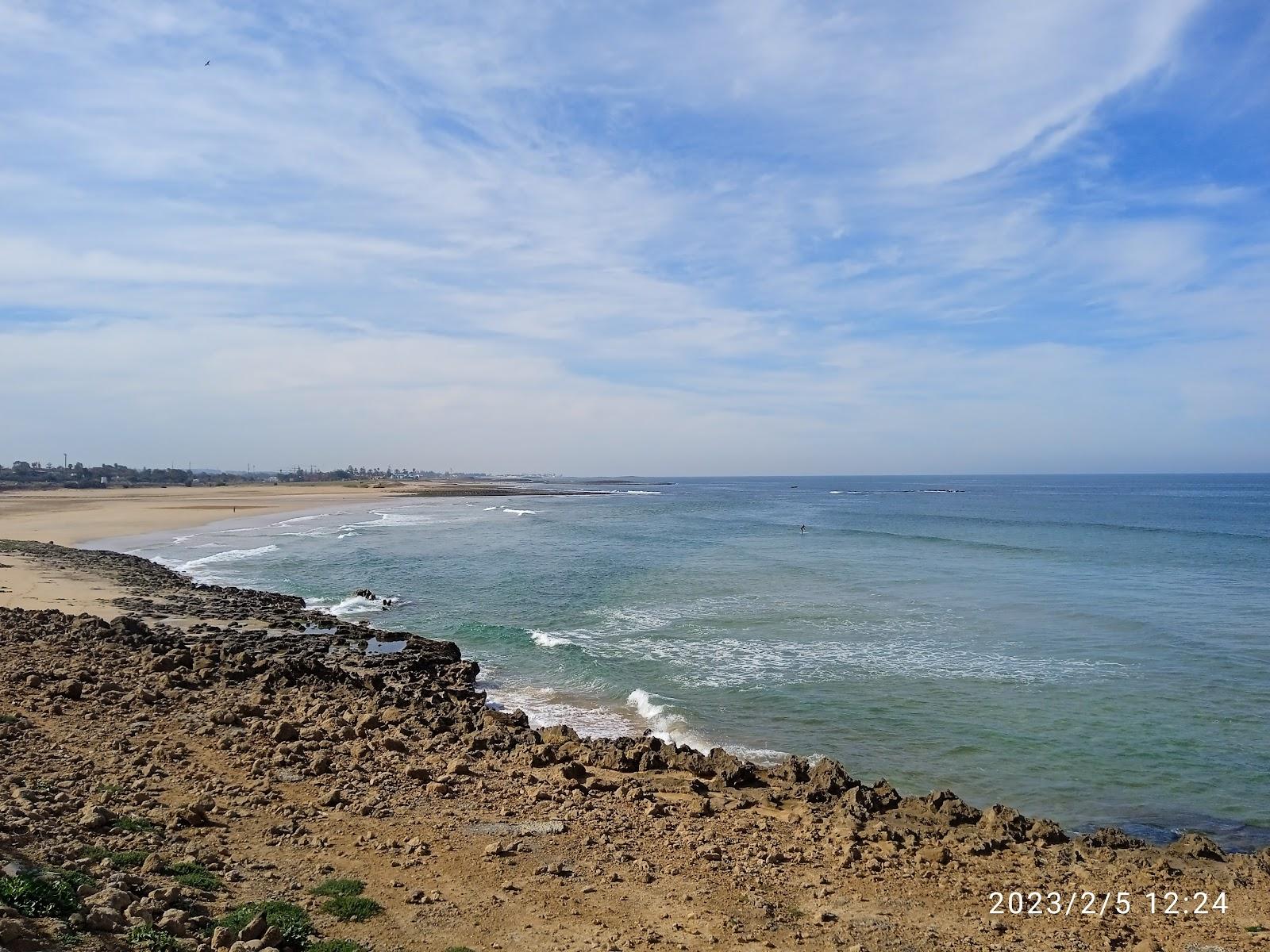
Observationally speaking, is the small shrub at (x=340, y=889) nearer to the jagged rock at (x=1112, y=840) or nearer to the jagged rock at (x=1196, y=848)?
the jagged rock at (x=1112, y=840)

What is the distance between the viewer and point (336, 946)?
6191mm

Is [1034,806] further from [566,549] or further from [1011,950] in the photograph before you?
[566,549]

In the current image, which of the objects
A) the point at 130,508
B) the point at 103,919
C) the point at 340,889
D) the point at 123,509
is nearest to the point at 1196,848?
the point at 340,889

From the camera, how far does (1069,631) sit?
23.0 meters

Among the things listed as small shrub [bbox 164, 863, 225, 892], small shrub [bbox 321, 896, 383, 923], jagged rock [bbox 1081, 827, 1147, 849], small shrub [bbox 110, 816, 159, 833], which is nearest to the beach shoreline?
small shrub [bbox 110, 816, 159, 833]

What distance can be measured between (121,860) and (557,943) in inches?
159

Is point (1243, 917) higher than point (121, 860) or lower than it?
lower

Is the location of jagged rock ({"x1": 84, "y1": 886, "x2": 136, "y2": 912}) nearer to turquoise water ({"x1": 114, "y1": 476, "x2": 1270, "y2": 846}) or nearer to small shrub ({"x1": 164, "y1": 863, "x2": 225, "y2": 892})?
small shrub ({"x1": 164, "y1": 863, "x2": 225, "y2": 892})

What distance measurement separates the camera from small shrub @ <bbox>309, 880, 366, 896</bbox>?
281 inches

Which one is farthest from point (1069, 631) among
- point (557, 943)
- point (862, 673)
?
point (557, 943)

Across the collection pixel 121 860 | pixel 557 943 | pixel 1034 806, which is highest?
pixel 121 860

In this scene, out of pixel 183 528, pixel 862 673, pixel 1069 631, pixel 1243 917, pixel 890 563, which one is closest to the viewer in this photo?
pixel 1243 917

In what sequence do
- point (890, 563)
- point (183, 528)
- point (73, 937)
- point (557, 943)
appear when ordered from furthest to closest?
point (183, 528) → point (890, 563) → point (557, 943) → point (73, 937)

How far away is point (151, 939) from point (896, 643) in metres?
19.3
